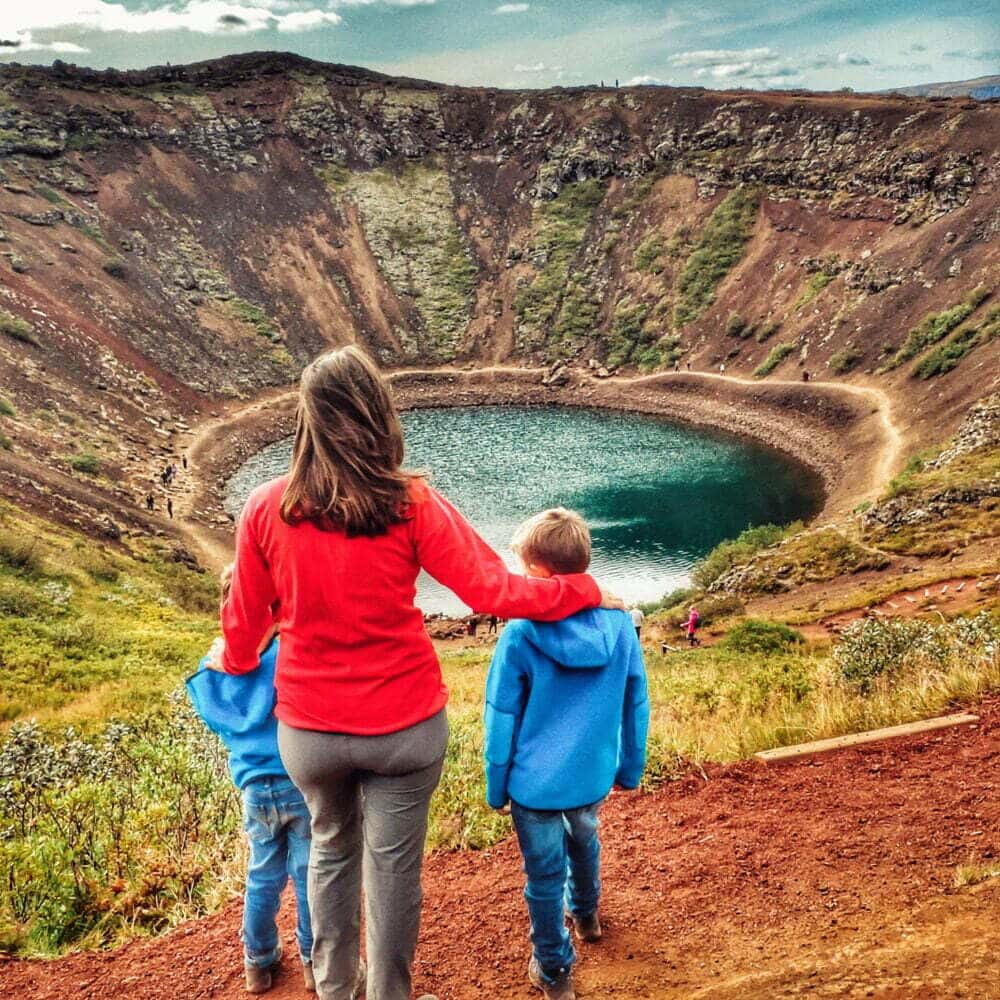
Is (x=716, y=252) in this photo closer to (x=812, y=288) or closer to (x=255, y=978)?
(x=812, y=288)

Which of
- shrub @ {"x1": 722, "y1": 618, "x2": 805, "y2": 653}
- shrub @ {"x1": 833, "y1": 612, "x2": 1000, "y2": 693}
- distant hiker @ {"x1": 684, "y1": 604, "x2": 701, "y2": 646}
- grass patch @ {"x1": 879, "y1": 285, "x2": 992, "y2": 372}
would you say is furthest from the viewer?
grass patch @ {"x1": 879, "y1": 285, "x2": 992, "y2": 372}

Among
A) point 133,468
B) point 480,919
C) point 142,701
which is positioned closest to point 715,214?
point 133,468

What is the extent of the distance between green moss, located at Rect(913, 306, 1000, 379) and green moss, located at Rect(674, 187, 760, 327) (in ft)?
61.6

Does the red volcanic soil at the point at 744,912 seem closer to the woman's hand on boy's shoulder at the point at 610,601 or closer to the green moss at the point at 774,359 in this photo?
the woman's hand on boy's shoulder at the point at 610,601

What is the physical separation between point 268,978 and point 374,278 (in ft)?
220

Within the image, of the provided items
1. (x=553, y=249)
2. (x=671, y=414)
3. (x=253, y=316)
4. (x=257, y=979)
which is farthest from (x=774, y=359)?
(x=257, y=979)

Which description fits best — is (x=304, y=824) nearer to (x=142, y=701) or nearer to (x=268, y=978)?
(x=268, y=978)

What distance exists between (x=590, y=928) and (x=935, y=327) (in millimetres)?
45422

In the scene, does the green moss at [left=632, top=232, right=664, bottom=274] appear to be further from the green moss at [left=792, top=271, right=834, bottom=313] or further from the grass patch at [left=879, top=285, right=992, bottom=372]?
the grass patch at [left=879, top=285, right=992, bottom=372]

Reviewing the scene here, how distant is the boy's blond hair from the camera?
3615 millimetres

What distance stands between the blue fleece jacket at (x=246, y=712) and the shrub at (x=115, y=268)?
58.6 meters

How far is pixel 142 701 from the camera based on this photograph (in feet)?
36.2

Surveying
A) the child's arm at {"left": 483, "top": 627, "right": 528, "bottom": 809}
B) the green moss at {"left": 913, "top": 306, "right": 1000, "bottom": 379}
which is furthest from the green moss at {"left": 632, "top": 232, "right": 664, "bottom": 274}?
the child's arm at {"left": 483, "top": 627, "right": 528, "bottom": 809}

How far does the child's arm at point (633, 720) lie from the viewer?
3932mm
